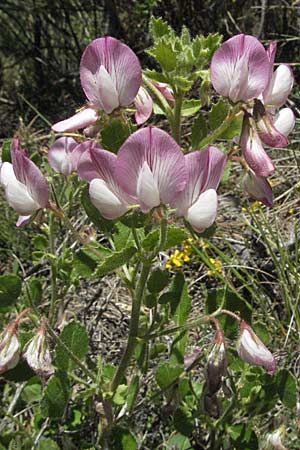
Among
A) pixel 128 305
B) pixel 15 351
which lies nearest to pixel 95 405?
pixel 15 351

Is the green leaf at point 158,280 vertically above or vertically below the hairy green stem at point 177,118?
below

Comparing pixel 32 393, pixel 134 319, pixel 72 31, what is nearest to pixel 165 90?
pixel 134 319

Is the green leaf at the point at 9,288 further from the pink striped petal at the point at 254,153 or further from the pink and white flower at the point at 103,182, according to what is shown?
the pink striped petal at the point at 254,153

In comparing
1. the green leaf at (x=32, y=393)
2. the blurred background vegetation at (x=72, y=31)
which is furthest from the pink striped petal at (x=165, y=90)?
the blurred background vegetation at (x=72, y=31)

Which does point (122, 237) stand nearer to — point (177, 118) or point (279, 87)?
point (177, 118)

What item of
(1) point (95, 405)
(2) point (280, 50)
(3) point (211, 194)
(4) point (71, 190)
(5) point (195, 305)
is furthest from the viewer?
(2) point (280, 50)

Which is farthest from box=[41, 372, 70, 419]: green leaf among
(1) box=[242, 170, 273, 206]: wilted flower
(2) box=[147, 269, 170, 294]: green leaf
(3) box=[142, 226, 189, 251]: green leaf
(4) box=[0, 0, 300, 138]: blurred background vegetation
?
(4) box=[0, 0, 300, 138]: blurred background vegetation

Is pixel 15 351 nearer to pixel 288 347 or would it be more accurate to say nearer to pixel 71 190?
pixel 71 190
